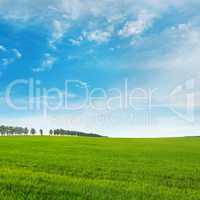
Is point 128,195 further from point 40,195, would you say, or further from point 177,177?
point 177,177

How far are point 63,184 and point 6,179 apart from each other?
2.51 meters

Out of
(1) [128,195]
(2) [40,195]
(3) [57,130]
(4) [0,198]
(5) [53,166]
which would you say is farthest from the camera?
(3) [57,130]

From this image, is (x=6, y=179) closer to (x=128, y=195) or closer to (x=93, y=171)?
(x=128, y=195)

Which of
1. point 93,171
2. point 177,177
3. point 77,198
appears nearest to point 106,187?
point 77,198

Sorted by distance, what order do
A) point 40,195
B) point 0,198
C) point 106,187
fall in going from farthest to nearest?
point 106,187 < point 40,195 < point 0,198

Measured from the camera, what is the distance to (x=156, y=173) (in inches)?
779

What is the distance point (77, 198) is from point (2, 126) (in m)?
183

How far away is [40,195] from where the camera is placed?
1066 cm

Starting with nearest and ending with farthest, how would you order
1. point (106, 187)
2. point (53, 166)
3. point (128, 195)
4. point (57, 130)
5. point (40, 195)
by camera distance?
point (40, 195), point (128, 195), point (106, 187), point (53, 166), point (57, 130)

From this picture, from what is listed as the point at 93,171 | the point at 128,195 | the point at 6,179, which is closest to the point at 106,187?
the point at 128,195

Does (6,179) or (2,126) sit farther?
(2,126)

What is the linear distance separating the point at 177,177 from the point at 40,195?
421 inches

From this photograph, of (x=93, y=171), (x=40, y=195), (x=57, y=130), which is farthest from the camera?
(x=57, y=130)

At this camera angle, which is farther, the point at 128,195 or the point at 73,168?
the point at 73,168
